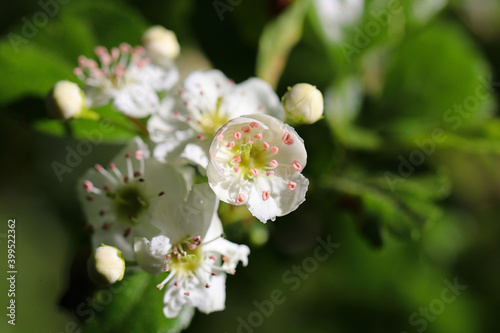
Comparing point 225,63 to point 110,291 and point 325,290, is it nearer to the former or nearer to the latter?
point 110,291

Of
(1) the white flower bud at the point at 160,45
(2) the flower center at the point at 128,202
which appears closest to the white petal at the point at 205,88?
(1) the white flower bud at the point at 160,45

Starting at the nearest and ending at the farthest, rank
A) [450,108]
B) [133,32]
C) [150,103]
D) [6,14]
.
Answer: [150,103], [133,32], [450,108], [6,14]

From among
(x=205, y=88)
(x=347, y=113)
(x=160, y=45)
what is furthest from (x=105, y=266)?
(x=347, y=113)

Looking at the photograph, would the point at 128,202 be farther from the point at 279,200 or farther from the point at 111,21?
the point at 111,21

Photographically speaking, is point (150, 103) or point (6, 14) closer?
point (150, 103)

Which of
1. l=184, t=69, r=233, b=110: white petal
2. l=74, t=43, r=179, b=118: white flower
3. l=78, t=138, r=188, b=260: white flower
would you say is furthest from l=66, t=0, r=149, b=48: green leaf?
l=78, t=138, r=188, b=260: white flower

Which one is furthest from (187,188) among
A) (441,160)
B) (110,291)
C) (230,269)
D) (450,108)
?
(441,160)
